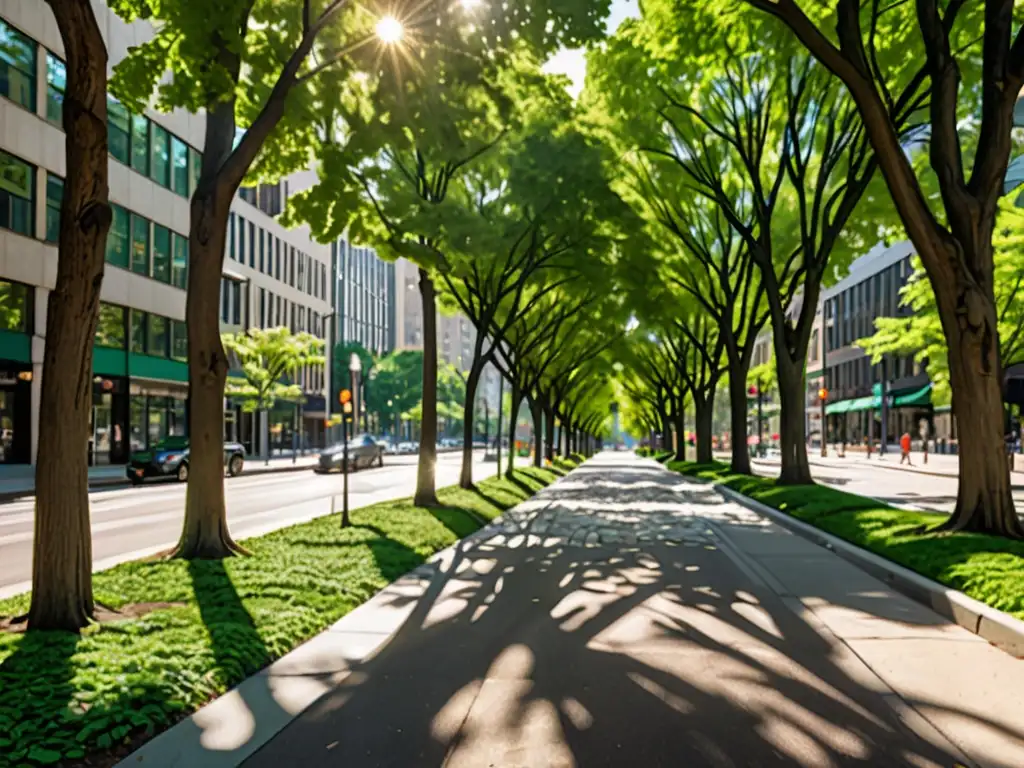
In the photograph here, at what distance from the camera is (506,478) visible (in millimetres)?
28594

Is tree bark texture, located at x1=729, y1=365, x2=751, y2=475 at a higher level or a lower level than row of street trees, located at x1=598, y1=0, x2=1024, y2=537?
lower

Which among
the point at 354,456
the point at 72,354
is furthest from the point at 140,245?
the point at 72,354

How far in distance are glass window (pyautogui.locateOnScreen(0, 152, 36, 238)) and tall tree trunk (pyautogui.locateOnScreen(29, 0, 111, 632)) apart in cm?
2500

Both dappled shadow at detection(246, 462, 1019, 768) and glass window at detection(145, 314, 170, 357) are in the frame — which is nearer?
dappled shadow at detection(246, 462, 1019, 768)

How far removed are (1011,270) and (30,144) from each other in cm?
3173

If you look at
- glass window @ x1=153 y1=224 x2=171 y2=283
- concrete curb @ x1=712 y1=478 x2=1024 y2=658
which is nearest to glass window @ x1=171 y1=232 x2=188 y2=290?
glass window @ x1=153 y1=224 x2=171 y2=283

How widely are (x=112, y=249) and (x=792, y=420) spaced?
90.7ft

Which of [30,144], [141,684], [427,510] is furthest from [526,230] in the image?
[30,144]

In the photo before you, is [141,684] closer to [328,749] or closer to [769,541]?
[328,749]

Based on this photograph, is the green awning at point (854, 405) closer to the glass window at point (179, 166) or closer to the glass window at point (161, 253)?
the glass window at point (179, 166)

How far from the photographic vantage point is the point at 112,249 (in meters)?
35.8

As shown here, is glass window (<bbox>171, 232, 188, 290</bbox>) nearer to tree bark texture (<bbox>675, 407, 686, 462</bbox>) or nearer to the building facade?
the building facade

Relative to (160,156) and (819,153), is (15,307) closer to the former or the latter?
(160,156)

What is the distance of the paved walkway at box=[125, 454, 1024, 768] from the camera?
442cm
